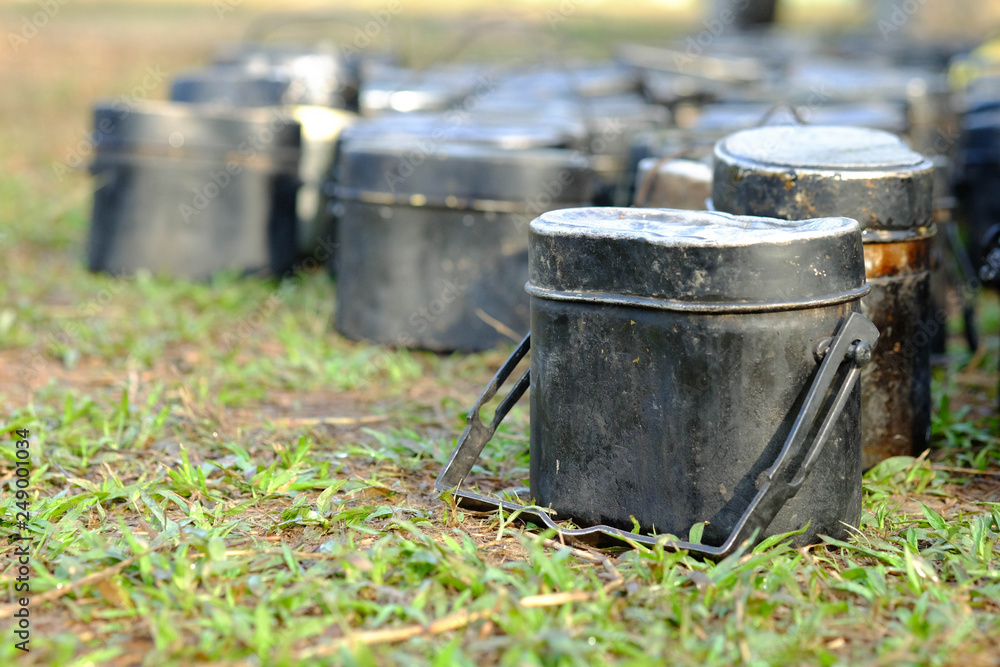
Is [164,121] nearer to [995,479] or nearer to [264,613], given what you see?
[264,613]

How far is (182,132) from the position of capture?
15.1 feet

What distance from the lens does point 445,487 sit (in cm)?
226

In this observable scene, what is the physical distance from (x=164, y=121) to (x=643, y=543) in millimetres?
3439

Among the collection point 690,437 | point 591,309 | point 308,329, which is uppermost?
point 591,309

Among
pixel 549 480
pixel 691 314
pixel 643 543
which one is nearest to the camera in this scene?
pixel 691 314

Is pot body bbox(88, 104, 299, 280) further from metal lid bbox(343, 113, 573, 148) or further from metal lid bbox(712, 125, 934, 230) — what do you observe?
metal lid bbox(712, 125, 934, 230)

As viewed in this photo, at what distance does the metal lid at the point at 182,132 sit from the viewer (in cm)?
457

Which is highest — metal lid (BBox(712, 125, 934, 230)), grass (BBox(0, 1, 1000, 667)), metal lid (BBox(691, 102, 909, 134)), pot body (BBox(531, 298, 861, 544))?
metal lid (BBox(691, 102, 909, 134))

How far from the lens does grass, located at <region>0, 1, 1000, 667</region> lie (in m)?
1.67

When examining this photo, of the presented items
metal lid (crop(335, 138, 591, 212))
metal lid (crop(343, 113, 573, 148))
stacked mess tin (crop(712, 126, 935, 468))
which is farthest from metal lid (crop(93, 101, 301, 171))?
stacked mess tin (crop(712, 126, 935, 468))

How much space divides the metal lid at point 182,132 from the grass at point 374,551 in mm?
1344

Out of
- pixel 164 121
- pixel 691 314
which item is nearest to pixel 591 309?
pixel 691 314

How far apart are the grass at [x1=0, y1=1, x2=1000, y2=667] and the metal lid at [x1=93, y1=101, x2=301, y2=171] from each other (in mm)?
1344

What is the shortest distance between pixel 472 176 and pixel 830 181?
1.49 metres
